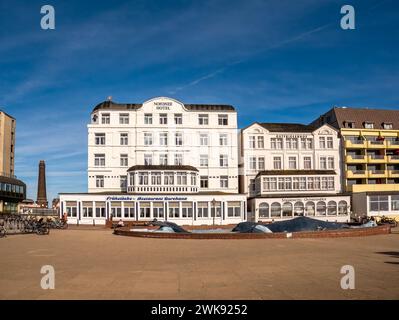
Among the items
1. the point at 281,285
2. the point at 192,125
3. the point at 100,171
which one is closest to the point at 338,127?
the point at 192,125

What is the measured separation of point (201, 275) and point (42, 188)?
98.4 metres

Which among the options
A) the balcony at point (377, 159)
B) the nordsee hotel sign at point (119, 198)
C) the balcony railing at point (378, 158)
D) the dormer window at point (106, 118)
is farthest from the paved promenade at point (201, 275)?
the balcony railing at point (378, 158)

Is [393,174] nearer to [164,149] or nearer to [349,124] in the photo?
[349,124]

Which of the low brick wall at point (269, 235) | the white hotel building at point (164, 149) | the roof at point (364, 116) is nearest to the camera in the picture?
the low brick wall at point (269, 235)

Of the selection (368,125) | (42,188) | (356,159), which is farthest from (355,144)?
(42,188)

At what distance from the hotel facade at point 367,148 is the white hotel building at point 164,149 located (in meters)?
17.2

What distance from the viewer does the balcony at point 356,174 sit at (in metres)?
64.2

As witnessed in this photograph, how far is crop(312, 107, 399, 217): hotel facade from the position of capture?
64375 millimetres

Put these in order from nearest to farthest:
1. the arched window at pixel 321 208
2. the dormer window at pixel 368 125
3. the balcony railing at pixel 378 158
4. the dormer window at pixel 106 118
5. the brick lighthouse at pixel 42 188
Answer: the arched window at pixel 321 208 < the dormer window at pixel 106 118 < the balcony railing at pixel 378 158 < the dormer window at pixel 368 125 < the brick lighthouse at pixel 42 188

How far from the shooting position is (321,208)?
58.6 metres

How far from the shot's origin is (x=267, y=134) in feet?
207

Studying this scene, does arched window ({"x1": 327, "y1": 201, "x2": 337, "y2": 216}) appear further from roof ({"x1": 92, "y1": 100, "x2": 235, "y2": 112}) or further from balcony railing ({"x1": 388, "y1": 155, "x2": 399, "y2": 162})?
roof ({"x1": 92, "y1": 100, "x2": 235, "y2": 112})

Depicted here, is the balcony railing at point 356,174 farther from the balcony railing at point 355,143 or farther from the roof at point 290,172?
the roof at point 290,172
